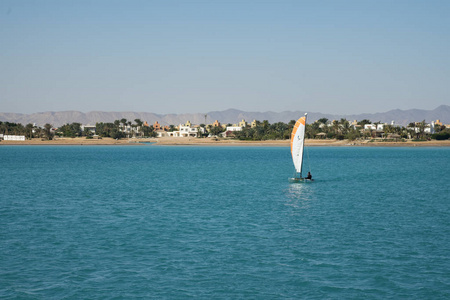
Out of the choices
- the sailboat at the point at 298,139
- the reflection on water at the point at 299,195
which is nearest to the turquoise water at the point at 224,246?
the reflection on water at the point at 299,195

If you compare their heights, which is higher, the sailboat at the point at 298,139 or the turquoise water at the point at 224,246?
the sailboat at the point at 298,139

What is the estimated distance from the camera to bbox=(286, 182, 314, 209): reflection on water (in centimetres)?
4503

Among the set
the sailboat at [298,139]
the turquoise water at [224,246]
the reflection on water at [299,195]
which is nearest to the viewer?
the turquoise water at [224,246]

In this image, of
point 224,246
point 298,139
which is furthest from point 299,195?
point 224,246

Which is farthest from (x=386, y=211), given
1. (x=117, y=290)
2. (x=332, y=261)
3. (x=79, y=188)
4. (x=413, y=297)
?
(x=79, y=188)

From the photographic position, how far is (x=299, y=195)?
52.3m

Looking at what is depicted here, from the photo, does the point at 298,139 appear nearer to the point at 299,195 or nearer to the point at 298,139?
the point at 298,139

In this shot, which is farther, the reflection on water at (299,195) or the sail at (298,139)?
the sail at (298,139)

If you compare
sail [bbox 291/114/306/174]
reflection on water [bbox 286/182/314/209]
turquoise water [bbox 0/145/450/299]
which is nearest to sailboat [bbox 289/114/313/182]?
sail [bbox 291/114/306/174]

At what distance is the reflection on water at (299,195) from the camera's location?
4503cm

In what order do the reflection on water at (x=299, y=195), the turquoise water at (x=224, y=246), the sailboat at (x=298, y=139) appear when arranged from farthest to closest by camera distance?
the sailboat at (x=298, y=139)
the reflection on water at (x=299, y=195)
the turquoise water at (x=224, y=246)

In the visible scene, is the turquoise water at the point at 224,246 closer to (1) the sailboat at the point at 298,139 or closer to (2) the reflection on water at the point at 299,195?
(2) the reflection on water at the point at 299,195

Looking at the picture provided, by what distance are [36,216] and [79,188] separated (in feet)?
74.2

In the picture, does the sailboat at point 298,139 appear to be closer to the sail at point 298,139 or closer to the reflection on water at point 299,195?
the sail at point 298,139
